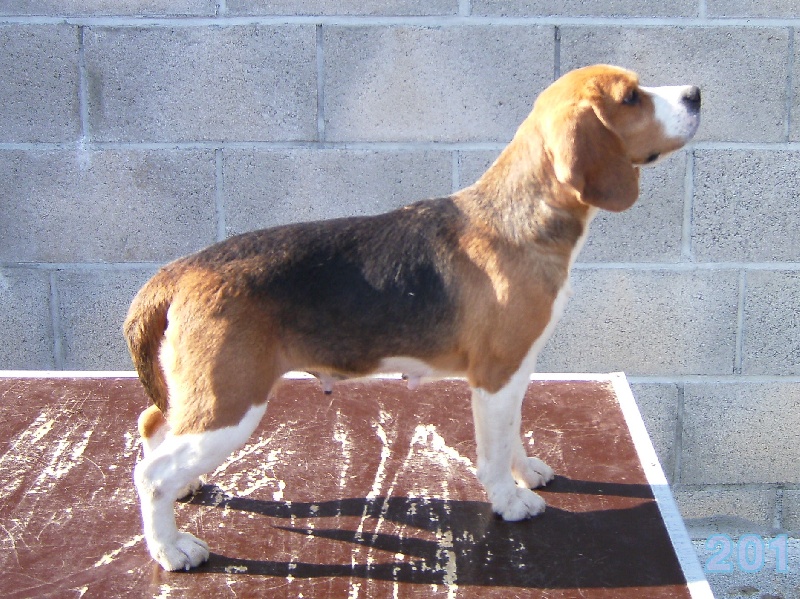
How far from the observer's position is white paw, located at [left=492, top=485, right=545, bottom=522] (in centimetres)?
275

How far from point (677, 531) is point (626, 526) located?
0.15m

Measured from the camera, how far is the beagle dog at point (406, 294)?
7.89 ft

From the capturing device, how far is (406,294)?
2.57 m

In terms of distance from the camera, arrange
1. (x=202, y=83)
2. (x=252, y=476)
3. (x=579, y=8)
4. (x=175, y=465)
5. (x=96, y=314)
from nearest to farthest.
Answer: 1. (x=175, y=465)
2. (x=252, y=476)
3. (x=579, y=8)
4. (x=202, y=83)
5. (x=96, y=314)

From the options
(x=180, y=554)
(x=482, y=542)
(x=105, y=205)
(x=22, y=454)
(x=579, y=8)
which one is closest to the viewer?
(x=180, y=554)

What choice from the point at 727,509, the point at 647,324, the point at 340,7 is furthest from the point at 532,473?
the point at 340,7

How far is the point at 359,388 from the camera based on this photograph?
12.7ft

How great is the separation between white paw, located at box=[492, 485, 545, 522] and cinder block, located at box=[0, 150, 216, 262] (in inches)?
90.6

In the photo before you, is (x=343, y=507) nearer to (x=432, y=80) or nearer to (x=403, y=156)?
(x=403, y=156)

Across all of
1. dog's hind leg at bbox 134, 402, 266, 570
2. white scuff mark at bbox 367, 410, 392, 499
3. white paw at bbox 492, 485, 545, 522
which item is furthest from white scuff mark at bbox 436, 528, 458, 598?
dog's hind leg at bbox 134, 402, 266, 570

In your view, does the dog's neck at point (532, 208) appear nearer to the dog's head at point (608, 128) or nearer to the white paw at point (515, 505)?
the dog's head at point (608, 128)

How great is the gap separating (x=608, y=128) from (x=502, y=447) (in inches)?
38.6

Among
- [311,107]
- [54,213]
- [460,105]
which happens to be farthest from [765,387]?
[54,213]

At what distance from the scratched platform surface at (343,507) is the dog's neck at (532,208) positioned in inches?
35.0
